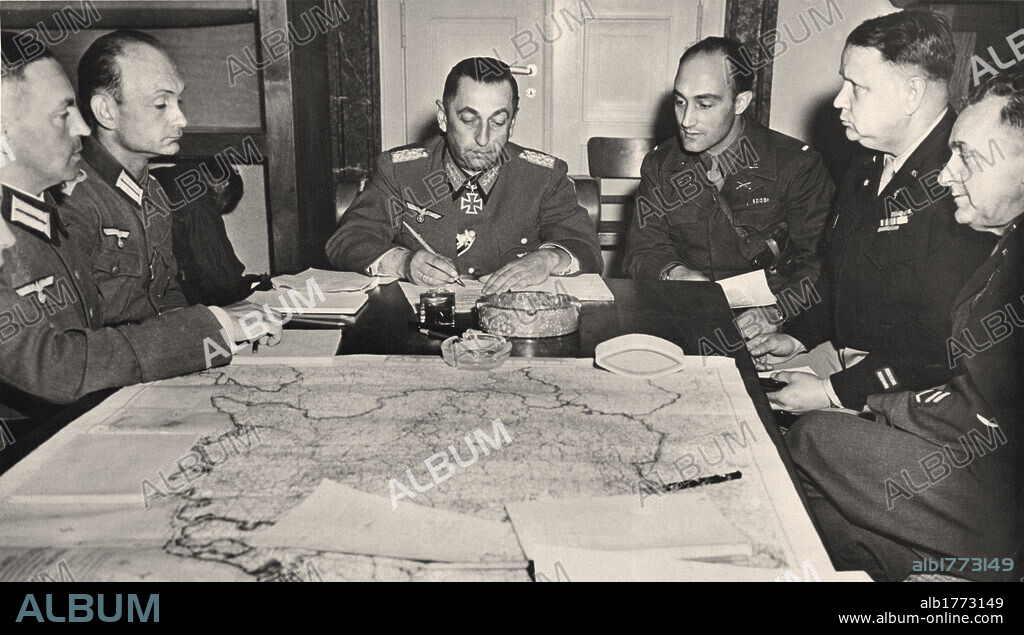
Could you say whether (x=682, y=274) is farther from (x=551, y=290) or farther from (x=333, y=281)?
(x=333, y=281)

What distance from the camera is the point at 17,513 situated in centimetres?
85

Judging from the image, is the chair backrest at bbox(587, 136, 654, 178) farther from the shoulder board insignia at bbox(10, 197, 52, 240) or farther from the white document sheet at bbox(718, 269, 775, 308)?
the shoulder board insignia at bbox(10, 197, 52, 240)

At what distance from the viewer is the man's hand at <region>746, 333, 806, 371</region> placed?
2014 mm

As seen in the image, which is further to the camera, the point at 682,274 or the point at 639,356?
the point at 682,274

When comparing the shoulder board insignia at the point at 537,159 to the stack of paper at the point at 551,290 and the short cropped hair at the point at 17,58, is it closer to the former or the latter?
the stack of paper at the point at 551,290

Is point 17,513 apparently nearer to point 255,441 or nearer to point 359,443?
point 255,441

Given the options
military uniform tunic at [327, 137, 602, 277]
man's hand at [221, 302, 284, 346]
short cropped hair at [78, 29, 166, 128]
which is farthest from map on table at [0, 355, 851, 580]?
military uniform tunic at [327, 137, 602, 277]

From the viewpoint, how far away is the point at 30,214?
138cm

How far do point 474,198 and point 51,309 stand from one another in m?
1.41

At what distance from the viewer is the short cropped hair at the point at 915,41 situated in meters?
1.96

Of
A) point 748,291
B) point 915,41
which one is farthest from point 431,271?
point 915,41

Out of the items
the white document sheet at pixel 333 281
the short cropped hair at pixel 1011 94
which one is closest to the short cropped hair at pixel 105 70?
the white document sheet at pixel 333 281
